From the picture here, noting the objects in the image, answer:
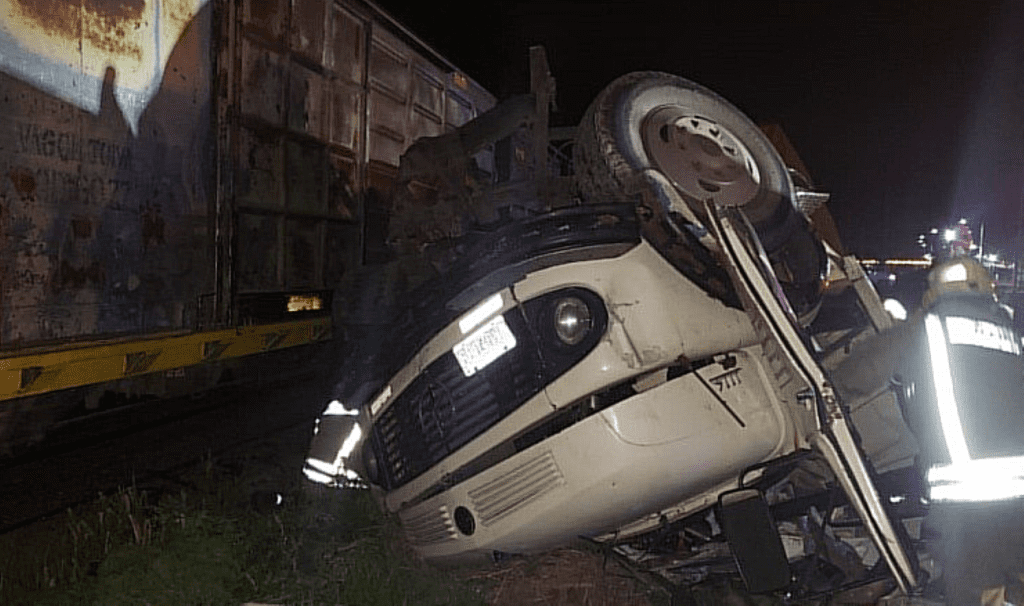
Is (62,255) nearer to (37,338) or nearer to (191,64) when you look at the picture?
(37,338)

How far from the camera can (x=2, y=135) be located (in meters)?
4.00

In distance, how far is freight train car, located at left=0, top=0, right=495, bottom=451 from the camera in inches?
165

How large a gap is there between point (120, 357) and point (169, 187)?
109 centimetres

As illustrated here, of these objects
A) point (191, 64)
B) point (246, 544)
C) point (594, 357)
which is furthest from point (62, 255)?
point (594, 357)

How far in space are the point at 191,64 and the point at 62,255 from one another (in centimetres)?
156

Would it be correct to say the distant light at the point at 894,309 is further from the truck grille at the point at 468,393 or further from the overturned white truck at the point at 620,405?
the truck grille at the point at 468,393

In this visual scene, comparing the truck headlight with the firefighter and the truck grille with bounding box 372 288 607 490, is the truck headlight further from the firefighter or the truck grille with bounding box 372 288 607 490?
the firefighter

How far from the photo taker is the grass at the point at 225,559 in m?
3.04

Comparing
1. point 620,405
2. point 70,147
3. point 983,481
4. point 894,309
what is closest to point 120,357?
point 70,147

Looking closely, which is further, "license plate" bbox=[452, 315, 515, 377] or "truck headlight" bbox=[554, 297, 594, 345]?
"license plate" bbox=[452, 315, 515, 377]

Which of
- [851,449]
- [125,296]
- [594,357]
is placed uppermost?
[125,296]

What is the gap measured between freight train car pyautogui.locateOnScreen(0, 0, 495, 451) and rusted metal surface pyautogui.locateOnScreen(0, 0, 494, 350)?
0.04ft

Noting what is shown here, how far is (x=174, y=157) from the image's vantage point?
5.23 metres

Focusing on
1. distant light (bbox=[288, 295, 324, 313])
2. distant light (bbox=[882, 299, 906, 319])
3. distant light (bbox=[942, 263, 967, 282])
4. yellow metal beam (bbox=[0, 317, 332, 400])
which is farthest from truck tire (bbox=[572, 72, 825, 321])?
distant light (bbox=[288, 295, 324, 313])
